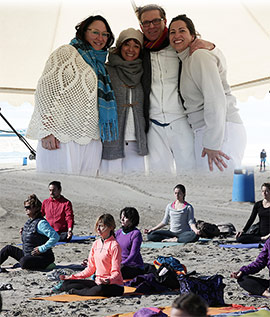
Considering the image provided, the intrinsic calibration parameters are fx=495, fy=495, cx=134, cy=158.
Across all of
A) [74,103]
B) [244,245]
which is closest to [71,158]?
[74,103]

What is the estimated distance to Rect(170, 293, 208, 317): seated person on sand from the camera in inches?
57.5

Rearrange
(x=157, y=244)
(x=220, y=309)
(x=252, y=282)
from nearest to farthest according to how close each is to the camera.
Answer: (x=220, y=309), (x=252, y=282), (x=157, y=244)

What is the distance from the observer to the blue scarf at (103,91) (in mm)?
3463

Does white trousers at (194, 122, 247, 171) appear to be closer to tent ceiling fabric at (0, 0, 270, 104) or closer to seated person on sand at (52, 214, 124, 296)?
seated person on sand at (52, 214, 124, 296)

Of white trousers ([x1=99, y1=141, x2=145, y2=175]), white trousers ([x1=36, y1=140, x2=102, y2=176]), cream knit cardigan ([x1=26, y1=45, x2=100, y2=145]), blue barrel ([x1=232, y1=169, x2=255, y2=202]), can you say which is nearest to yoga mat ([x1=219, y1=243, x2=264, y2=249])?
blue barrel ([x1=232, y1=169, x2=255, y2=202])

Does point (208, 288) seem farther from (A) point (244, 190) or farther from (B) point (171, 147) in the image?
(A) point (244, 190)

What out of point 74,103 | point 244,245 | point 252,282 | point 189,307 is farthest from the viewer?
point 244,245

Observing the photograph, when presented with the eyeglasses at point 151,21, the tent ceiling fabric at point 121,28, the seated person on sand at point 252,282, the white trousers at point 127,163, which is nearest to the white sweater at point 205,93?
the eyeglasses at point 151,21

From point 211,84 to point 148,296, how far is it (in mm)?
1508

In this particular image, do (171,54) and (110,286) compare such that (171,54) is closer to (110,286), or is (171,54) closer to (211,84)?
(211,84)

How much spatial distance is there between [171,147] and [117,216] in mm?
3853

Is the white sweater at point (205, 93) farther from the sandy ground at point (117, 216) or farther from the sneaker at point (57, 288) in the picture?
the sneaker at point (57, 288)

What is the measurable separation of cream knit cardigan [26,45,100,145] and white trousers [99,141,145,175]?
0.96ft

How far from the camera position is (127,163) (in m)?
3.71
